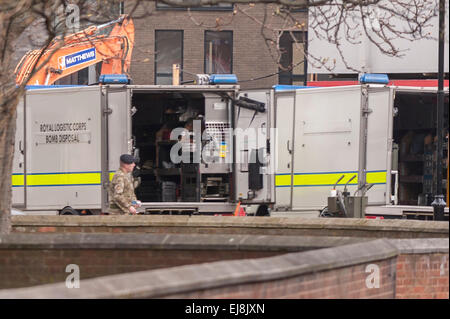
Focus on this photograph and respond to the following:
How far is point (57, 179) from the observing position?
60.3 ft

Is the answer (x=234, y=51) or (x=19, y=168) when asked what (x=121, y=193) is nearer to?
(x=19, y=168)

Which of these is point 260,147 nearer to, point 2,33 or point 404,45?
point 404,45

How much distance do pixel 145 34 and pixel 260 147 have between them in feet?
52.7

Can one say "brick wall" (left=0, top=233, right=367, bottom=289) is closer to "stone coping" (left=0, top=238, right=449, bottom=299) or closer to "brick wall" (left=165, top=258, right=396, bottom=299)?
"brick wall" (left=165, top=258, right=396, bottom=299)

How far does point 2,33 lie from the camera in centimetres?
782

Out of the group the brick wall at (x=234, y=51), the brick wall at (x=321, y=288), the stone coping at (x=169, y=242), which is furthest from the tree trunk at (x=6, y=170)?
the brick wall at (x=234, y=51)

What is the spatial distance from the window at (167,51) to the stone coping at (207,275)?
26.5m

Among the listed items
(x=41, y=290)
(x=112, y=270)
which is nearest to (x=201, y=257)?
(x=112, y=270)

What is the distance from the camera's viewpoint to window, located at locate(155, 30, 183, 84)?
110ft

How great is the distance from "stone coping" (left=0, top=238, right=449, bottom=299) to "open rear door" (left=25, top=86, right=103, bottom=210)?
36.3 ft

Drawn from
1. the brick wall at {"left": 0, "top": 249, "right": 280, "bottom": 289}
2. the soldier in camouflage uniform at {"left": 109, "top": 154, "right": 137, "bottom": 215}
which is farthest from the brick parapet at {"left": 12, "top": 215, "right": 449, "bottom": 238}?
the brick wall at {"left": 0, "top": 249, "right": 280, "bottom": 289}

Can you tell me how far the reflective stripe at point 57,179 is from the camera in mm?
18042

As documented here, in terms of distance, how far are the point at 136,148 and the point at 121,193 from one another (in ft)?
20.5

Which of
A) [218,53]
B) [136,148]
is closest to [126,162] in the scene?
[136,148]
